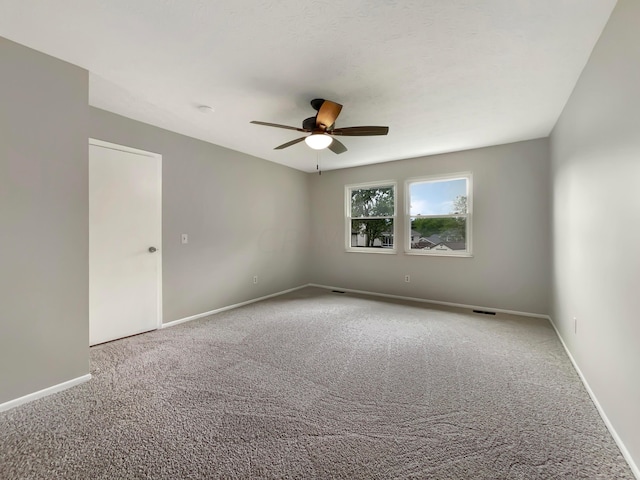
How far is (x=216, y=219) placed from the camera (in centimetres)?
411

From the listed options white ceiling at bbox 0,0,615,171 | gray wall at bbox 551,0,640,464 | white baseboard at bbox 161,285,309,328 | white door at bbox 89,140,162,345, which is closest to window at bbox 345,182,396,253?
white baseboard at bbox 161,285,309,328

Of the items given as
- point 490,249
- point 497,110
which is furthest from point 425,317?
point 497,110

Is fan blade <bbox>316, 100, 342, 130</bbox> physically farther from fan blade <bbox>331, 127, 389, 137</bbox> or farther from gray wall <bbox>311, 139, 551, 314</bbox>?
gray wall <bbox>311, 139, 551, 314</bbox>

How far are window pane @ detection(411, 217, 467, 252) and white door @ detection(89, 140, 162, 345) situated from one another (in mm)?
4047

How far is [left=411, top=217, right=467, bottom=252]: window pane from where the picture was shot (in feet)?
14.7

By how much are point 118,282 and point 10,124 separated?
175 centimetres

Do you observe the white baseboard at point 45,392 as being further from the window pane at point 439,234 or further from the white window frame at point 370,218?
the window pane at point 439,234

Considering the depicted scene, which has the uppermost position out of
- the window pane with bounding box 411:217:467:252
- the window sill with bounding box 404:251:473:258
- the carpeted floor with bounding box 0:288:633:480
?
the window pane with bounding box 411:217:467:252

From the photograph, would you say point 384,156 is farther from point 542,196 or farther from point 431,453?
point 431,453

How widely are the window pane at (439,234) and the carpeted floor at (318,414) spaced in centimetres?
Result: 176

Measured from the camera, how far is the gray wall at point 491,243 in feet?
12.5

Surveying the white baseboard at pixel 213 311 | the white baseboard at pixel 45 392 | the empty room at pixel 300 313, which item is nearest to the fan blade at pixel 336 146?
the empty room at pixel 300 313

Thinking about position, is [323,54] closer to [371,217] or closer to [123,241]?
[123,241]

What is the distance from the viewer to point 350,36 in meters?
1.83
